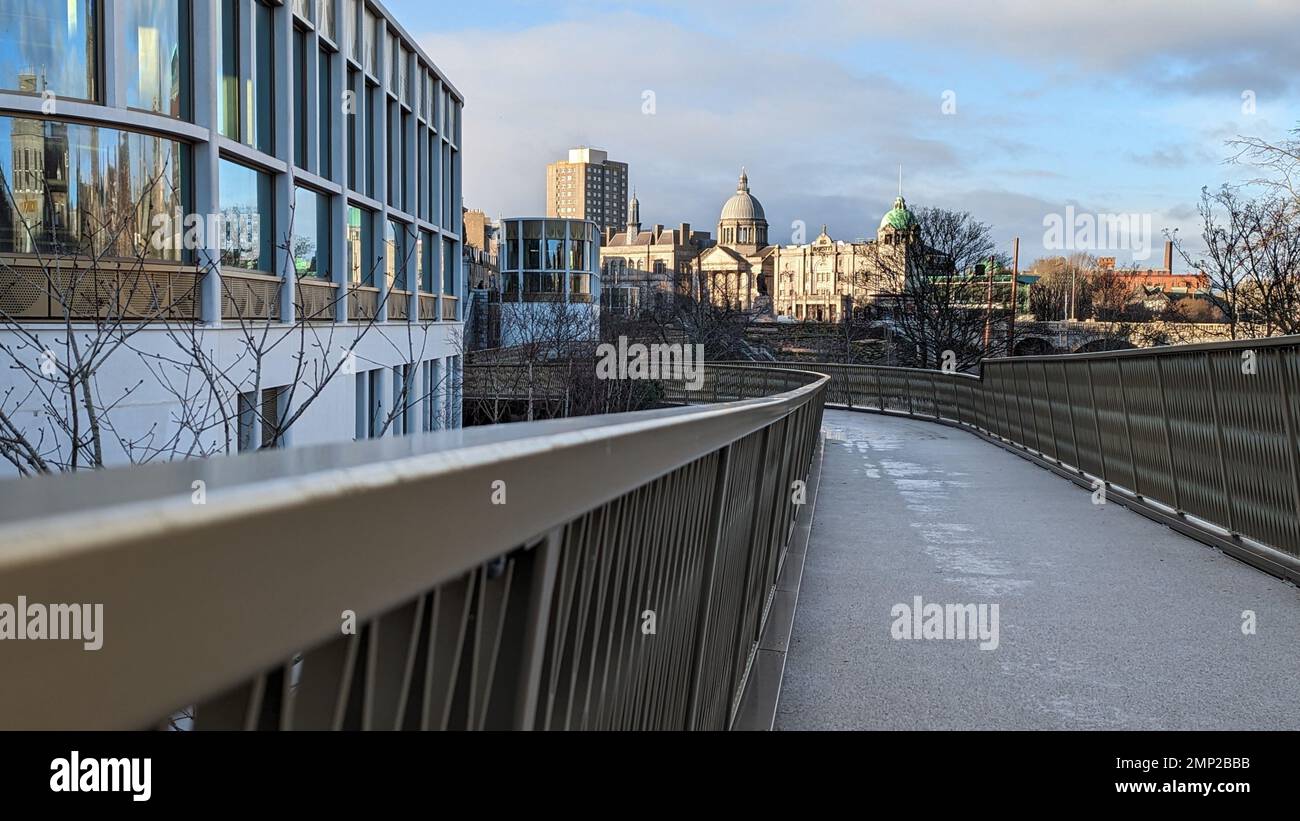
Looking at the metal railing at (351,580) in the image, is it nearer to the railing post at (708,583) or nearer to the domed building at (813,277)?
the railing post at (708,583)

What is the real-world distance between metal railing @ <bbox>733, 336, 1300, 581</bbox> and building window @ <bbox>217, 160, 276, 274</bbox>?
12.4 meters

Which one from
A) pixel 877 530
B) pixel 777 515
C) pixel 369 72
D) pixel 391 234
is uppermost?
pixel 369 72

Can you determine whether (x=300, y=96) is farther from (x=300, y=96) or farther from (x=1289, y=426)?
(x=1289, y=426)

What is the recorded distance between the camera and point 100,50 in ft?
52.2

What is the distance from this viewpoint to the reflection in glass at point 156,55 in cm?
1638

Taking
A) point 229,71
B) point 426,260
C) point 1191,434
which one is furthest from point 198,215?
point 426,260

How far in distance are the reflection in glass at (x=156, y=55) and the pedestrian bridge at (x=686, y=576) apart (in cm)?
1116

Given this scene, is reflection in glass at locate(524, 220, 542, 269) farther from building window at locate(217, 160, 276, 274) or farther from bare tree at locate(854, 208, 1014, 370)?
building window at locate(217, 160, 276, 274)

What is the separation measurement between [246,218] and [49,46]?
5.32 metres
